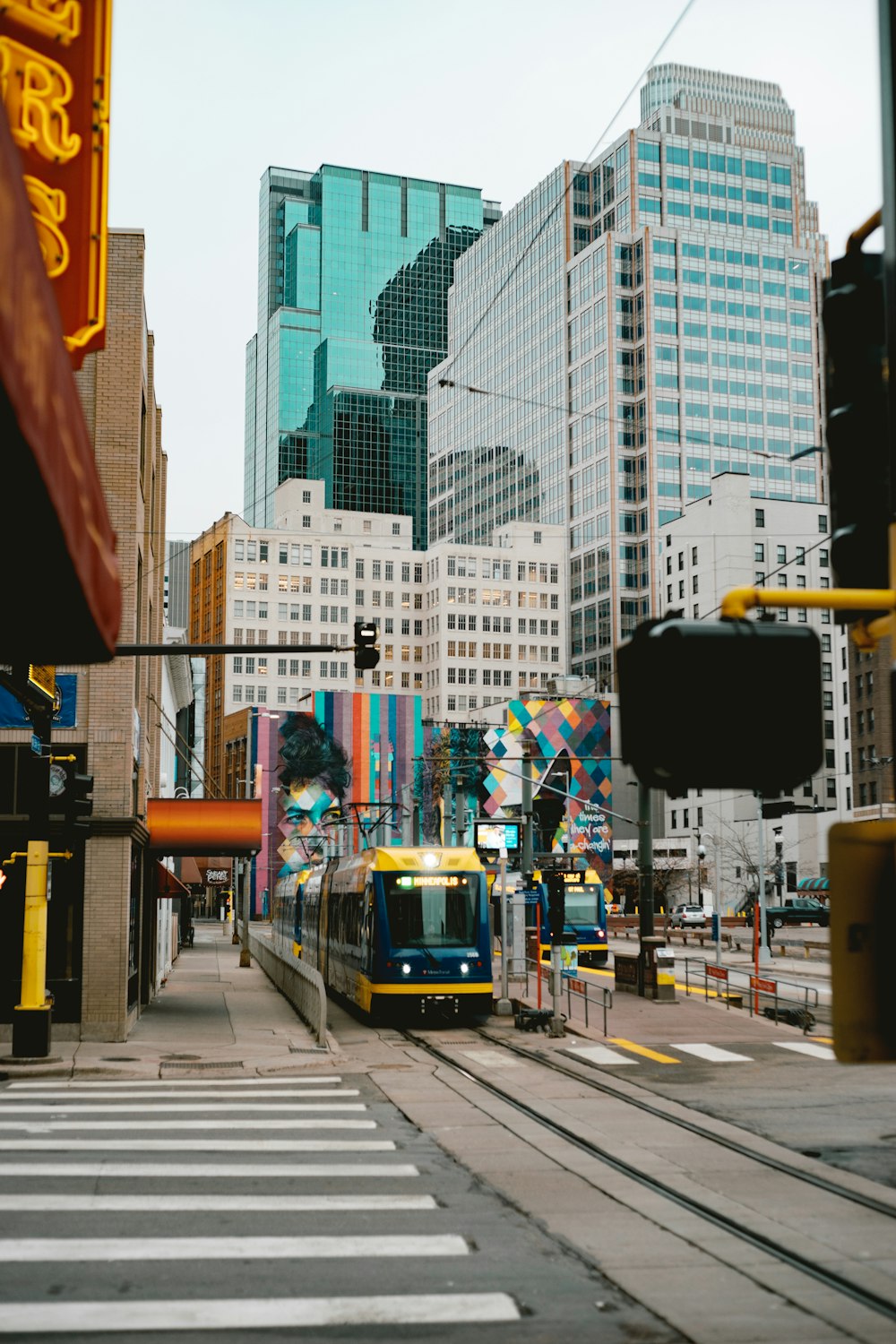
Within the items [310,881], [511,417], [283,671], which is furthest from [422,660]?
[310,881]

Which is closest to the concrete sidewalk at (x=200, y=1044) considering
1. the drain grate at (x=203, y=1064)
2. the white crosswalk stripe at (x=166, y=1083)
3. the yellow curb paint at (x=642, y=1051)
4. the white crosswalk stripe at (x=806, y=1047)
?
the drain grate at (x=203, y=1064)

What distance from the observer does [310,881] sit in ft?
150

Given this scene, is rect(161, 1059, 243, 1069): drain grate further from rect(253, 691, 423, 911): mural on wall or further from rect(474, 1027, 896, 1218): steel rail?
rect(253, 691, 423, 911): mural on wall

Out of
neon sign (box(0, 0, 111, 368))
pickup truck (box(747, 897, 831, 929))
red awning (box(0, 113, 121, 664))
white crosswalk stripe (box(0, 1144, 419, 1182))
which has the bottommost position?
pickup truck (box(747, 897, 831, 929))

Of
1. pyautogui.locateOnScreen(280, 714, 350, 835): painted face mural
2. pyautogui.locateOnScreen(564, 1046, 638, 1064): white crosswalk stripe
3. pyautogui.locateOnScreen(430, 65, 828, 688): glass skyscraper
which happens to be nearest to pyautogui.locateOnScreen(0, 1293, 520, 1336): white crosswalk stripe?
pyautogui.locateOnScreen(564, 1046, 638, 1064): white crosswalk stripe

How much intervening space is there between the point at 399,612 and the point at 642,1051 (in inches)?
5782

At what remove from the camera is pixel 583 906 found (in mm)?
51031

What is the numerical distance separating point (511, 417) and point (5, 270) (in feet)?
569

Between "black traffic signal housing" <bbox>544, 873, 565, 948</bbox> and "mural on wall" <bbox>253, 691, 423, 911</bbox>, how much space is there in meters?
116

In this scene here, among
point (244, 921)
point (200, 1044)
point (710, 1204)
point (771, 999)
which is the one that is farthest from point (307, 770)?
point (710, 1204)

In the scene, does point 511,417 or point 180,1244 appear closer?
point 180,1244

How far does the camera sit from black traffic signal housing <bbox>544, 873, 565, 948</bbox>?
2641 centimetres

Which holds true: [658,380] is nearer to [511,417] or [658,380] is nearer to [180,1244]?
[511,417]

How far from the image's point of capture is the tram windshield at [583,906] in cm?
5088
